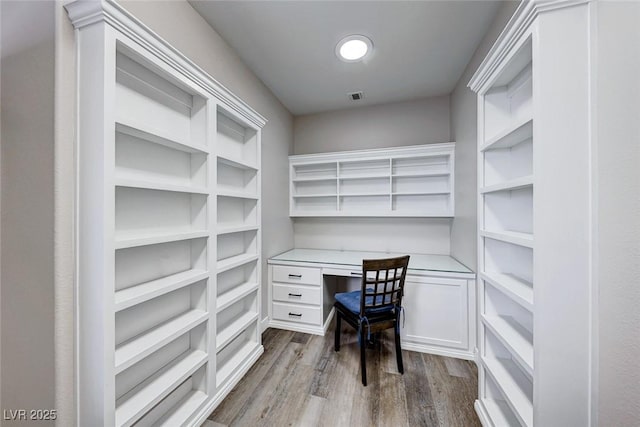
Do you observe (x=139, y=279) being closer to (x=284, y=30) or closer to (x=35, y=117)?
(x=35, y=117)

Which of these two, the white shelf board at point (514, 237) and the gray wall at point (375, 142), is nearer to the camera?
the white shelf board at point (514, 237)

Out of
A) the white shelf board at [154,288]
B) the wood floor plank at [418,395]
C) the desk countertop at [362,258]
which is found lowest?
the wood floor plank at [418,395]

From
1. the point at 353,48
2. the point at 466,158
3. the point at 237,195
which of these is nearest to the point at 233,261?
the point at 237,195

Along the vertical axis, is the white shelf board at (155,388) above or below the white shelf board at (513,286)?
below

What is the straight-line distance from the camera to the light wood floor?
1.38 metres

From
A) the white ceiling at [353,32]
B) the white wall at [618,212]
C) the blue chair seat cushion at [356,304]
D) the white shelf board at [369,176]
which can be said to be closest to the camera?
the white wall at [618,212]

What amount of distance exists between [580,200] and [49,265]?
6.97 feet

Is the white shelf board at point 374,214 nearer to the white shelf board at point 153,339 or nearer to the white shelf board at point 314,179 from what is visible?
the white shelf board at point 314,179

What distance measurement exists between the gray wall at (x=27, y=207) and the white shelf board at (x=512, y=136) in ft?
6.59

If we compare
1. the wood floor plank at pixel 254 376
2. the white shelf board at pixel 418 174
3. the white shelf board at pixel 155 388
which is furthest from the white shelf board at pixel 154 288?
the white shelf board at pixel 418 174

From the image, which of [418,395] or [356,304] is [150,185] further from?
[418,395]

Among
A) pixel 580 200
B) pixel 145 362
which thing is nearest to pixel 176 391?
pixel 145 362

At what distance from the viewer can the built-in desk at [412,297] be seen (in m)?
1.97

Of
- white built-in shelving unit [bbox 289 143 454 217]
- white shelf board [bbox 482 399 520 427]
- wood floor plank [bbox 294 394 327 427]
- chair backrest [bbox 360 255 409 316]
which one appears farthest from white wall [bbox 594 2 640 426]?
white built-in shelving unit [bbox 289 143 454 217]
